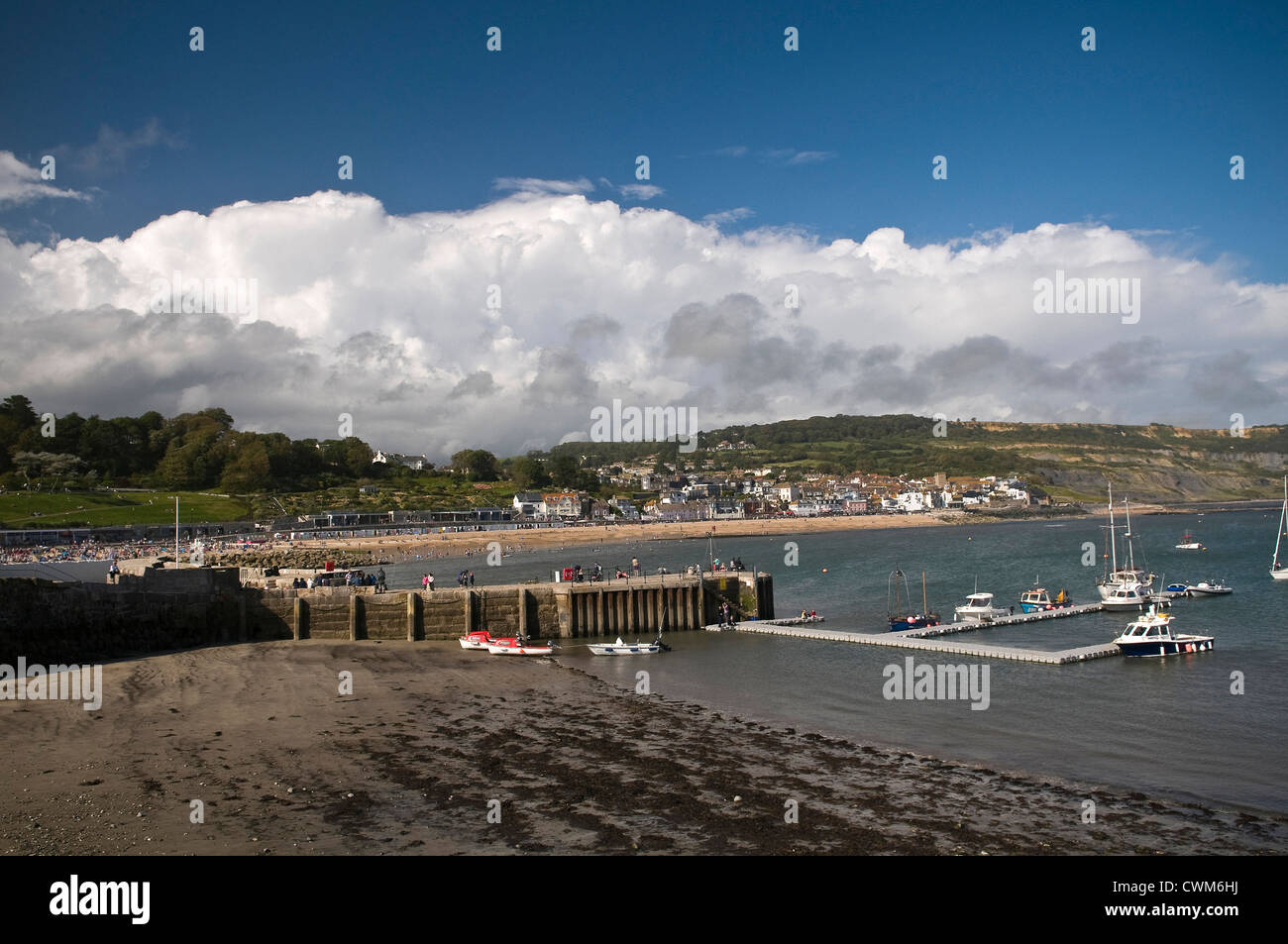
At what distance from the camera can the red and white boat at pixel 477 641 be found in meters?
33.9

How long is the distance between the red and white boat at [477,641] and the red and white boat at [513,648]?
29cm

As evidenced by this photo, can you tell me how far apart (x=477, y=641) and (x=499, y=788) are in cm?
1855

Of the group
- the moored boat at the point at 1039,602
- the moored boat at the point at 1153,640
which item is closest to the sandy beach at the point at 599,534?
the moored boat at the point at 1039,602

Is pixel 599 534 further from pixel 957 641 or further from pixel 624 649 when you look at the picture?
pixel 624 649

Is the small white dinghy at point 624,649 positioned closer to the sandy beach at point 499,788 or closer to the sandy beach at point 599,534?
the sandy beach at point 499,788

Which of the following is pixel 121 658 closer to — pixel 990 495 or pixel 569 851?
pixel 569 851

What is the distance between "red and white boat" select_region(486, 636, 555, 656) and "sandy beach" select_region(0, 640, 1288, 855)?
8.80 metres

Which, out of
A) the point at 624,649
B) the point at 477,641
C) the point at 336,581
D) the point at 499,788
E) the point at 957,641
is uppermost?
the point at 336,581

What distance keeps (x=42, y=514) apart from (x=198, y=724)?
107 m

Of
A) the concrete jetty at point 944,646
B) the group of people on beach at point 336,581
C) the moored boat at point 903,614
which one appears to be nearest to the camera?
the concrete jetty at point 944,646

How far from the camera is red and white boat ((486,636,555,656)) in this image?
33125 mm

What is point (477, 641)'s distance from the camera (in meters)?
34.0

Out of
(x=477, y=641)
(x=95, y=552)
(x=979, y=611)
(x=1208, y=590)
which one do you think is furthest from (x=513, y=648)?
(x=95, y=552)

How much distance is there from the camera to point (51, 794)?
1454cm
